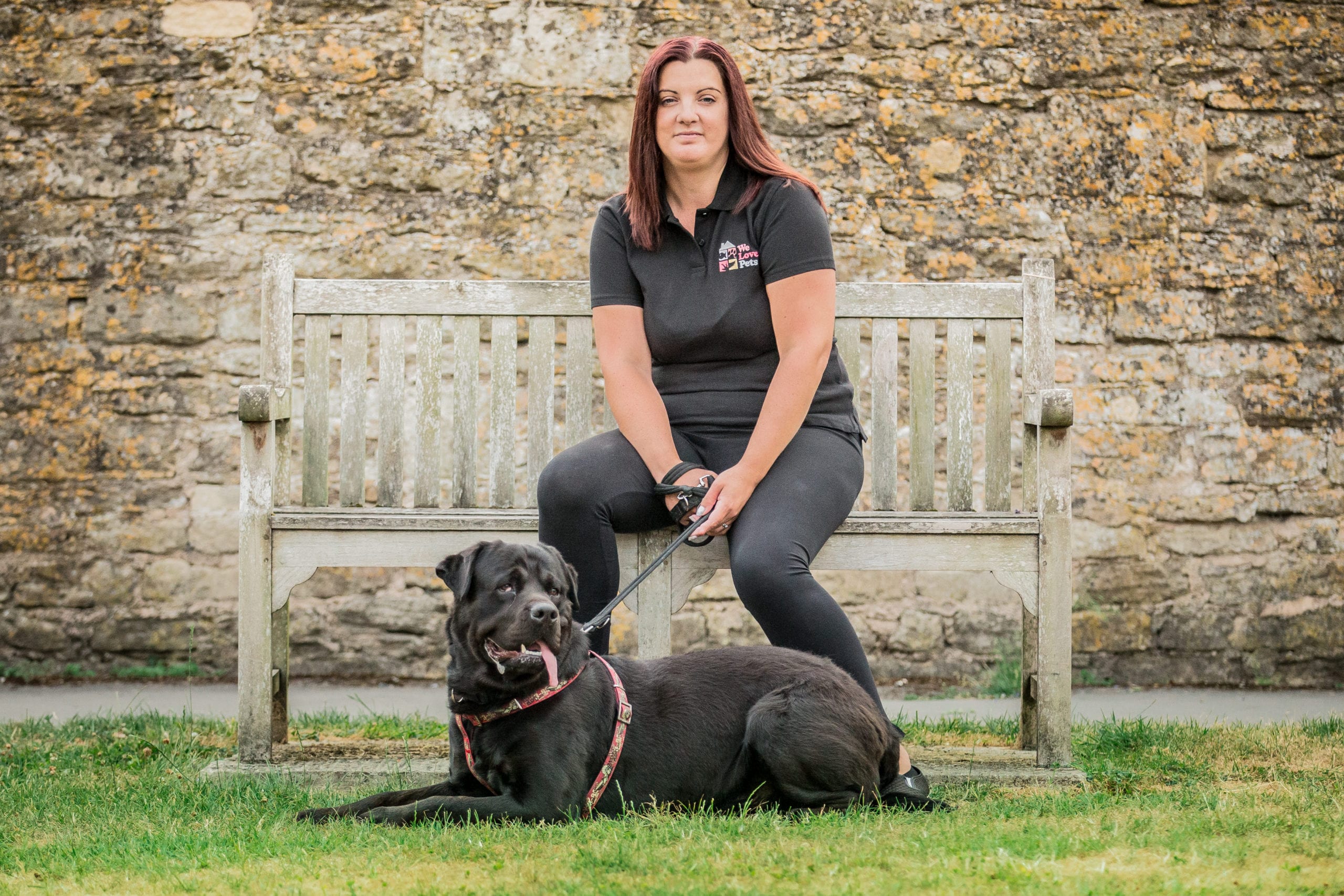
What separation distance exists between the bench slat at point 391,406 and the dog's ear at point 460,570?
3.30 feet

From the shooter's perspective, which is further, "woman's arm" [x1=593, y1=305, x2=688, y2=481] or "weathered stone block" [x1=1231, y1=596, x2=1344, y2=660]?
"weathered stone block" [x1=1231, y1=596, x2=1344, y2=660]

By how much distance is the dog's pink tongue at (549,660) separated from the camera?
281cm

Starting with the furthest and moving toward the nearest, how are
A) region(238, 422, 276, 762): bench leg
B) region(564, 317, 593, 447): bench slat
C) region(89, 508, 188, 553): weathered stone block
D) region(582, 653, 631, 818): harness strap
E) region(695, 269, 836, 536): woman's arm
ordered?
region(89, 508, 188, 553): weathered stone block → region(564, 317, 593, 447): bench slat → region(238, 422, 276, 762): bench leg → region(695, 269, 836, 536): woman's arm → region(582, 653, 631, 818): harness strap

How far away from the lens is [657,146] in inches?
139

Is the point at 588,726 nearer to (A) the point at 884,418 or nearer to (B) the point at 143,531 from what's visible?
(A) the point at 884,418

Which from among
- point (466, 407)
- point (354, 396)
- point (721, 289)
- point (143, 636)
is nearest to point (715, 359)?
point (721, 289)

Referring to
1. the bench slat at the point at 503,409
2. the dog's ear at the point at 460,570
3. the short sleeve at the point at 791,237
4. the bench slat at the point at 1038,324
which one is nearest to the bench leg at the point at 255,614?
the bench slat at the point at 503,409

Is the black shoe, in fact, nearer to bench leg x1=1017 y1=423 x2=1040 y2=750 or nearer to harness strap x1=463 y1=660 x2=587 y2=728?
bench leg x1=1017 y1=423 x2=1040 y2=750

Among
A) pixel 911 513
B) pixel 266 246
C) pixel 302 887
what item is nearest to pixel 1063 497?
pixel 911 513

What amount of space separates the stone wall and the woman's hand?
214cm

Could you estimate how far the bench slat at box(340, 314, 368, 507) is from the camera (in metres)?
3.89

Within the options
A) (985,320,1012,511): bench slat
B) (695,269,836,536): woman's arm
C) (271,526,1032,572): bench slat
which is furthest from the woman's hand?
(985,320,1012,511): bench slat

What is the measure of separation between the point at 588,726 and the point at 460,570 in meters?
0.47

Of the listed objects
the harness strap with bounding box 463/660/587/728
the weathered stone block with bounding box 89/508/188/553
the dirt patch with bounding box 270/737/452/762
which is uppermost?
the weathered stone block with bounding box 89/508/188/553
